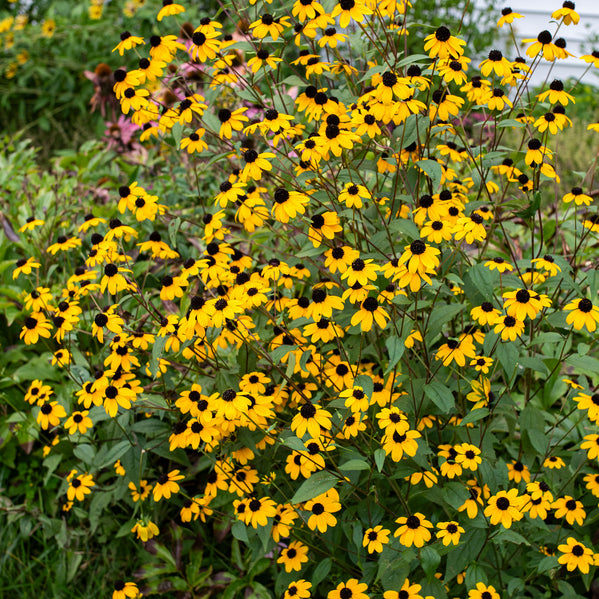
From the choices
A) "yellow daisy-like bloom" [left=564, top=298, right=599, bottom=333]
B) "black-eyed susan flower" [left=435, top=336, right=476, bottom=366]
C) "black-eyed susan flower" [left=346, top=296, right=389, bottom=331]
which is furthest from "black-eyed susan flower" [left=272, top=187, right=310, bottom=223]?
"yellow daisy-like bloom" [left=564, top=298, right=599, bottom=333]

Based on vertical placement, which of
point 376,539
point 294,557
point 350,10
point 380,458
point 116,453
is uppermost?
point 350,10

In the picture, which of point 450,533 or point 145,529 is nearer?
point 450,533

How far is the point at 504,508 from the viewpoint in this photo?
1.66 metres

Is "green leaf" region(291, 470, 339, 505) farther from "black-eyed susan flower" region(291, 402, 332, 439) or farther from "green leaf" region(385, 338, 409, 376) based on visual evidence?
"green leaf" region(385, 338, 409, 376)

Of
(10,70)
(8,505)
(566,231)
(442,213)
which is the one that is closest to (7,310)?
(8,505)

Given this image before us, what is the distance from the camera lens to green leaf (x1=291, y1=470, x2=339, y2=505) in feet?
4.98

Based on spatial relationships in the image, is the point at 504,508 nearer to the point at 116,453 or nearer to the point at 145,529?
the point at 145,529

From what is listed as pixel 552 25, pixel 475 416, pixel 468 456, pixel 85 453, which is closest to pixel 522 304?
pixel 475 416

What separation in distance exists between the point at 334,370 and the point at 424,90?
2.99ft

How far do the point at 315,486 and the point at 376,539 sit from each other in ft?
0.92

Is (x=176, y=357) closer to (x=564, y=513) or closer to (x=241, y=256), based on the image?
(x=241, y=256)

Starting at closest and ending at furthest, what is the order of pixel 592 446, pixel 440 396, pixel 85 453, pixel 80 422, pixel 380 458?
pixel 380 458
pixel 440 396
pixel 592 446
pixel 80 422
pixel 85 453

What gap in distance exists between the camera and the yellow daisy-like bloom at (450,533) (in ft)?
5.42

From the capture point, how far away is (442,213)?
1.76 meters
